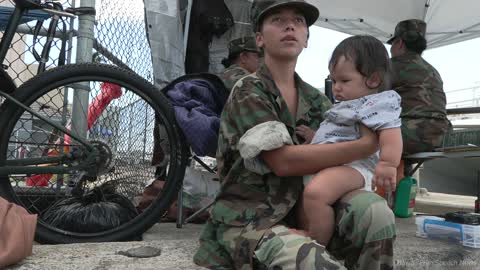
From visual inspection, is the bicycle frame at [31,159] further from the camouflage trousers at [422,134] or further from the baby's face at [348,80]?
the camouflage trousers at [422,134]

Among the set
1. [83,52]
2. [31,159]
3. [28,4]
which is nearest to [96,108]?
[83,52]

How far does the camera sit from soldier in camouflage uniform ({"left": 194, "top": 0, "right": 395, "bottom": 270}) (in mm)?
1225

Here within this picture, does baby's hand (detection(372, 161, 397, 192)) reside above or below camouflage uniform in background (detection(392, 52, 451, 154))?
below

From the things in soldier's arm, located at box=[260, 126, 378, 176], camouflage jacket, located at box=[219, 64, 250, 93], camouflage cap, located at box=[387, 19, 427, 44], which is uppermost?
camouflage cap, located at box=[387, 19, 427, 44]

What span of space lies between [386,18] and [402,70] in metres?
3.53

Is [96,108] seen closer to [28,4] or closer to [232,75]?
[28,4]

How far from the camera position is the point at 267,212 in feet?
4.48

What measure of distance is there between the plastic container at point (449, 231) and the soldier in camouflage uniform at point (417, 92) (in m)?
0.76

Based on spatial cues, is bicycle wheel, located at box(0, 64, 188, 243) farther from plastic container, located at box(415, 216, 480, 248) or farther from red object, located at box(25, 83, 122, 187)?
plastic container, located at box(415, 216, 480, 248)

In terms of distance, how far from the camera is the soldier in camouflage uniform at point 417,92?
2833mm

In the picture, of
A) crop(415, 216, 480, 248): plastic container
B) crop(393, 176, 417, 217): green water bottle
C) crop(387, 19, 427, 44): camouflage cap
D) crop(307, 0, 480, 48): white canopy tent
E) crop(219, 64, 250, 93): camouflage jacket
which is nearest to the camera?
crop(415, 216, 480, 248): plastic container

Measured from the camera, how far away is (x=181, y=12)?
3.09 meters

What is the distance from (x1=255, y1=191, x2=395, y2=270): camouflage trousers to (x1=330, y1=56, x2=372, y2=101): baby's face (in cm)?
34

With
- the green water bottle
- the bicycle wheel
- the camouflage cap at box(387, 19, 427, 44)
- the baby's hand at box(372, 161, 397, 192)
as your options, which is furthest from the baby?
the camouflage cap at box(387, 19, 427, 44)
